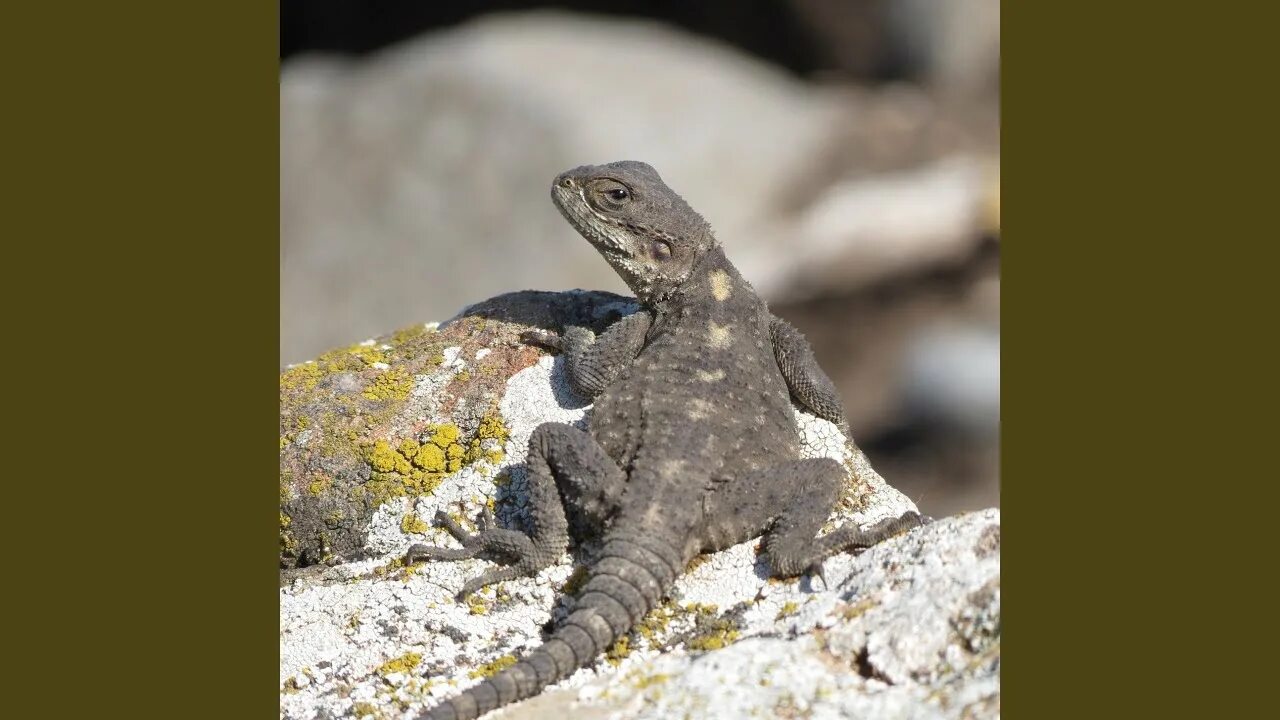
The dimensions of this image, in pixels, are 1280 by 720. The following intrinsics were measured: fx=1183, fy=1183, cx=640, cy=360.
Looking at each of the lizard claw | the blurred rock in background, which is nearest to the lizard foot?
the lizard claw

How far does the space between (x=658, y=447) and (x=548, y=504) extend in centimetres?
56

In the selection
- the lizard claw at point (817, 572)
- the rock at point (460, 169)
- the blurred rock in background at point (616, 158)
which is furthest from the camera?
the rock at point (460, 169)

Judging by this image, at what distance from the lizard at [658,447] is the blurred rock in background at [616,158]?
6.69 metres

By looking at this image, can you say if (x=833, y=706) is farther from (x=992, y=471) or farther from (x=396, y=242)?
(x=396, y=242)

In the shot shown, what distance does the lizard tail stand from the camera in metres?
4.58


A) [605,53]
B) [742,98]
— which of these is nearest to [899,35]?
[742,98]

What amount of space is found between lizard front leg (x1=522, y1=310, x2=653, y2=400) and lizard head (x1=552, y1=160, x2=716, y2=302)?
0.26 meters

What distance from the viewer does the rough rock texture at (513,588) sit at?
4.28 meters

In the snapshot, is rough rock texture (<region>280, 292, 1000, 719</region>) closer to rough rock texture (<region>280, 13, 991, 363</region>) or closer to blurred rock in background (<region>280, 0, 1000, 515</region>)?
blurred rock in background (<region>280, 0, 1000, 515</region>)

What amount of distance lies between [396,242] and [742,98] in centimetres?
569

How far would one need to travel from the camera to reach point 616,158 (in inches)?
573

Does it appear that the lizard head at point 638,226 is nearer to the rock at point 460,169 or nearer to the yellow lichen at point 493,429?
the yellow lichen at point 493,429

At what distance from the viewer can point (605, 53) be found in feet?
56.2

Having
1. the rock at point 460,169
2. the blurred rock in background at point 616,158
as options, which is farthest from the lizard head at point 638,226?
the rock at point 460,169
